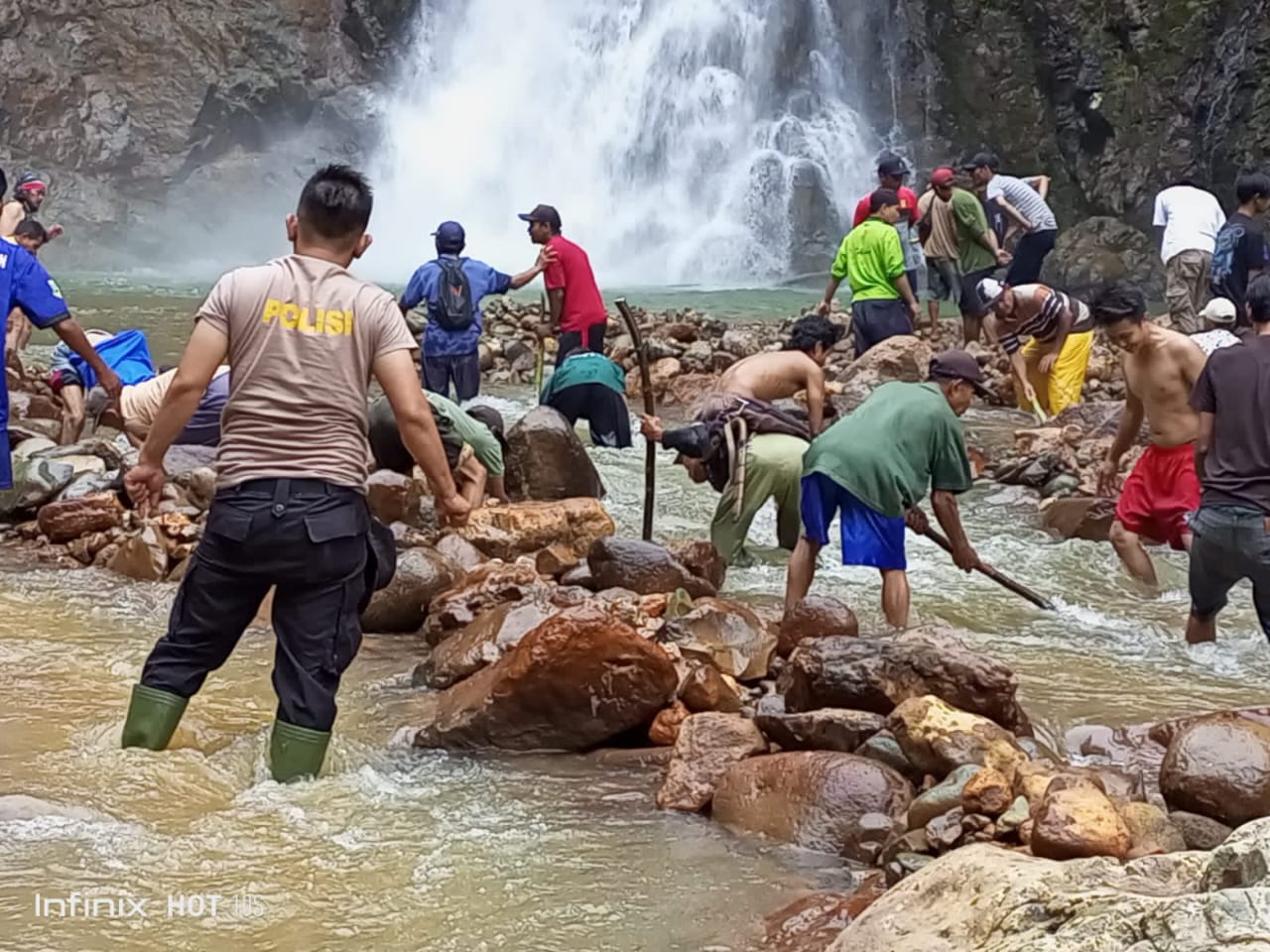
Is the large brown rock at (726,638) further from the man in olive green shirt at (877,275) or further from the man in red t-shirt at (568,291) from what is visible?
the man in olive green shirt at (877,275)

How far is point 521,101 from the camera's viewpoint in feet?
90.5

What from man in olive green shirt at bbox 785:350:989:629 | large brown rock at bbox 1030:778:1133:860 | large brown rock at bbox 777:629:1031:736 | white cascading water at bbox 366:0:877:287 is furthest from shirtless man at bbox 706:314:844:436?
white cascading water at bbox 366:0:877:287

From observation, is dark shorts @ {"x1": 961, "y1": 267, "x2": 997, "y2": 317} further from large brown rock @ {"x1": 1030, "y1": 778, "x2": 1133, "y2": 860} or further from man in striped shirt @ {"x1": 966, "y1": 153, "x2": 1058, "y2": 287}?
large brown rock @ {"x1": 1030, "y1": 778, "x2": 1133, "y2": 860}

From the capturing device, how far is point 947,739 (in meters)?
3.97

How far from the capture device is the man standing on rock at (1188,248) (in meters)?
10.6

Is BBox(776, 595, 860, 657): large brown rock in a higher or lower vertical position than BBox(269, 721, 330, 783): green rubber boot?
higher

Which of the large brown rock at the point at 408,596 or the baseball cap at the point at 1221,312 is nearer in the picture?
the large brown rock at the point at 408,596

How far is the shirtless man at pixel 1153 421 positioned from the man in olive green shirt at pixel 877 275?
5.00 m

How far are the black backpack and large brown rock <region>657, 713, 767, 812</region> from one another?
5.02 m

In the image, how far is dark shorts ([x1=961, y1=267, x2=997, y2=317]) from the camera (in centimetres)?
1278

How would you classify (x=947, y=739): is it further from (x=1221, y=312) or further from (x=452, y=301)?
(x=452, y=301)

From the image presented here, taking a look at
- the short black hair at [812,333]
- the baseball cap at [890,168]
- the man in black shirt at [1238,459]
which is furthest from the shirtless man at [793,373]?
the baseball cap at [890,168]

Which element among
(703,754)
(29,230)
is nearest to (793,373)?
(703,754)

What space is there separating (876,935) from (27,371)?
36.6 ft
